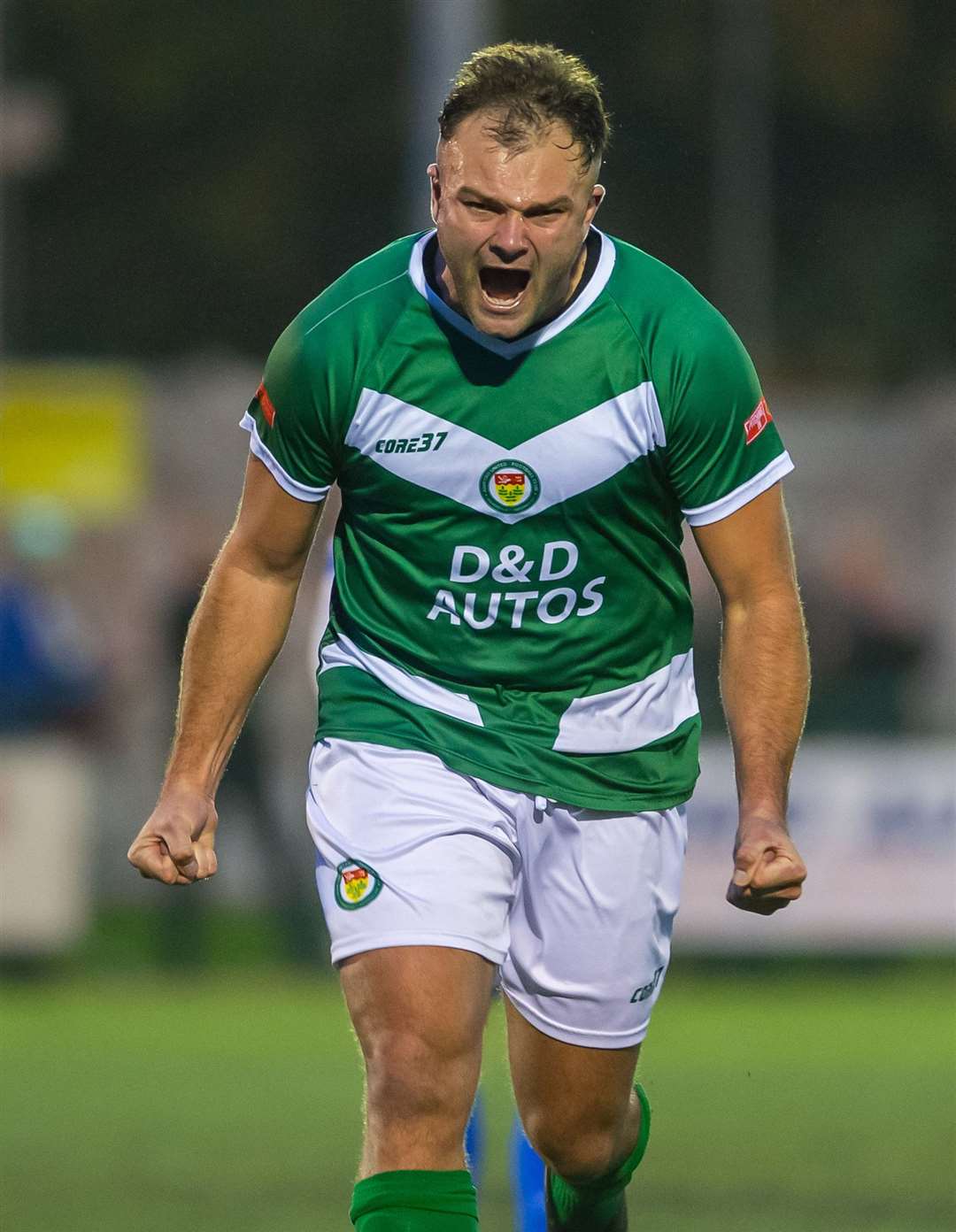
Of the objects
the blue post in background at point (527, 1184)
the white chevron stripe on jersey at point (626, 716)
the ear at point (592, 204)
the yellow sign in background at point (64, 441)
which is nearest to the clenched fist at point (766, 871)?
the white chevron stripe on jersey at point (626, 716)

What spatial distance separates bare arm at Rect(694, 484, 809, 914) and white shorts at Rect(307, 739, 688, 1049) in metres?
0.37

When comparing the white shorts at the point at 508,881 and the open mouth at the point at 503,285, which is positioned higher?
the open mouth at the point at 503,285

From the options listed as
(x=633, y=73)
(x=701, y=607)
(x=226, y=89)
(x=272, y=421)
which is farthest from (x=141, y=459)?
(x=272, y=421)

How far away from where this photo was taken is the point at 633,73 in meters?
37.2

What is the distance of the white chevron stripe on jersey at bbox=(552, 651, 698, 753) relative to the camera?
5.91m

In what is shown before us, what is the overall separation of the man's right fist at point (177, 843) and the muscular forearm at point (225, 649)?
129 millimetres

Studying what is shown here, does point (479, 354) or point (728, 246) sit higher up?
point (479, 354)

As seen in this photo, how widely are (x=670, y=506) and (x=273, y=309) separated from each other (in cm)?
2883

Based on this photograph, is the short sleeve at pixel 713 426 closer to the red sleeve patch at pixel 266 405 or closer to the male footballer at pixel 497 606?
the male footballer at pixel 497 606

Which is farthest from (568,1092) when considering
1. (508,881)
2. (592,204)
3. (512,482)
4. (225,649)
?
(592,204)

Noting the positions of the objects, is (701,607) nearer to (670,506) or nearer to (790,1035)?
(790,1035)

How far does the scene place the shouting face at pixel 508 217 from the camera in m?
5.46

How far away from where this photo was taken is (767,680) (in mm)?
5805

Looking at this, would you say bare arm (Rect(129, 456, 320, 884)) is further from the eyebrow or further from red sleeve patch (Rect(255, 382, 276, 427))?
the eyebrow
